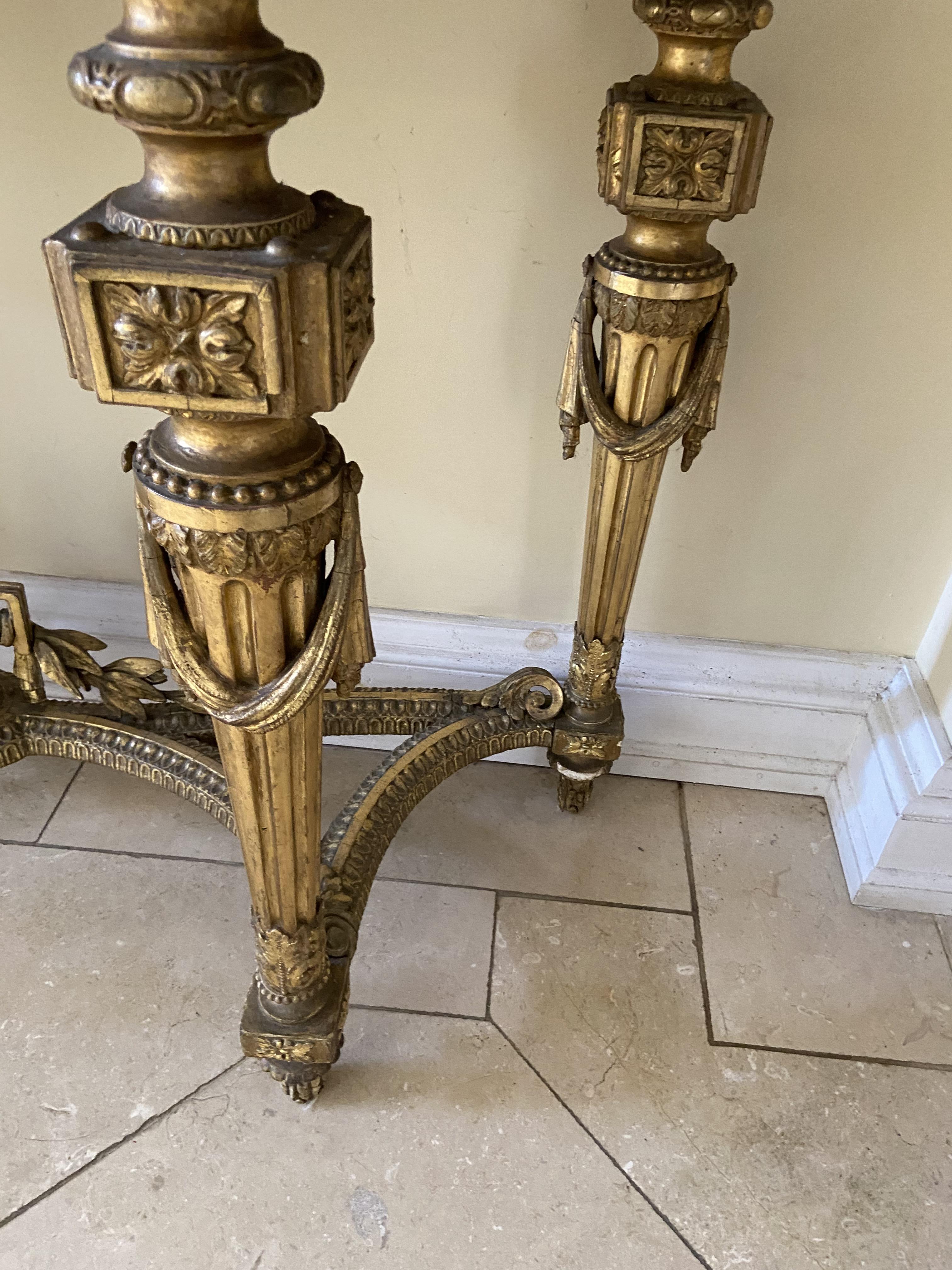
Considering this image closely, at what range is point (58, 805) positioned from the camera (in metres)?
1.25

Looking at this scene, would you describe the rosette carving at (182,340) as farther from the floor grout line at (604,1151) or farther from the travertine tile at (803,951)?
the travertine tile at (803,951)

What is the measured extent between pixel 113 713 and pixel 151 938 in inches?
10.6

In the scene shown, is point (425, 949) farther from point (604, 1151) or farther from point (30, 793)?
point (30, 793)

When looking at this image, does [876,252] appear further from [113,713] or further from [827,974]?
[113,713]

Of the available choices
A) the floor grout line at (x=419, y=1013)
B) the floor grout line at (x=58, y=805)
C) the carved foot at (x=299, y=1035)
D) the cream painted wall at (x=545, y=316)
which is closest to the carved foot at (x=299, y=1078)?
the carved foot at (x=299, y=1035)

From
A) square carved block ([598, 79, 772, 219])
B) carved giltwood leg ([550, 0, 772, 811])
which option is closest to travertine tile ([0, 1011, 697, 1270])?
carved giltwood leg ([550, 0, 772, 811])

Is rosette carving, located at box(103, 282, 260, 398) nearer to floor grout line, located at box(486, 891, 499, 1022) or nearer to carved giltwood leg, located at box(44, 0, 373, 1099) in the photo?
carved giltwood leg, located at box(44, 0, 373, 1099)

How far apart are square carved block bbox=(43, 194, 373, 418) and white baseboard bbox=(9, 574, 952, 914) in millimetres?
801

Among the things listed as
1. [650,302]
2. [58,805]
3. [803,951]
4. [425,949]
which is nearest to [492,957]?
[425,949]

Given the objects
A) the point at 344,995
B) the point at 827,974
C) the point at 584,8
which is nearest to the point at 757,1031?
the point at 827,974

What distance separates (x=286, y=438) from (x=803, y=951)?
35.0 inches

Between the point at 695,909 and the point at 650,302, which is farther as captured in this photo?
the point at 695,909

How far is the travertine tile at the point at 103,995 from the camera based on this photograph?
0.91 m

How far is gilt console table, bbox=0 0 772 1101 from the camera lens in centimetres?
46
